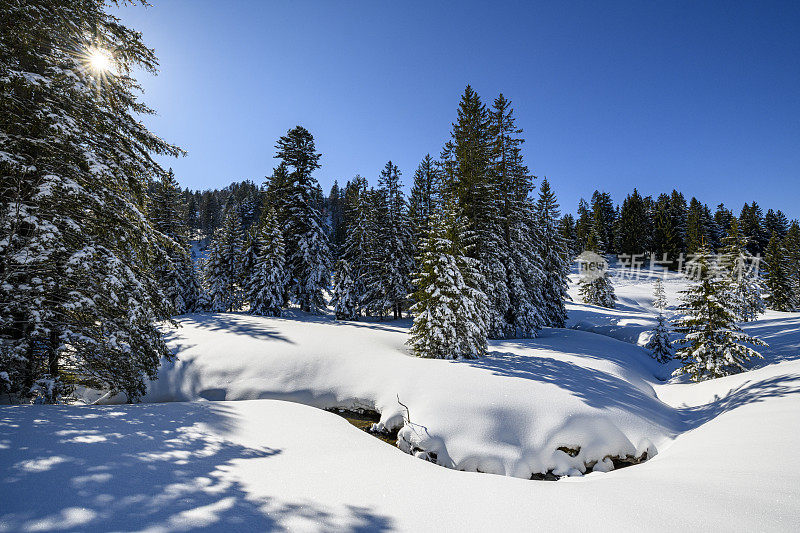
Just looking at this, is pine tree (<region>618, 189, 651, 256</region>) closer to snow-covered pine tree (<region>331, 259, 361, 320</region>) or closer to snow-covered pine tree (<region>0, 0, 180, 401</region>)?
snow-covered pine tree (<region>331, 259, 361, 320</region>)

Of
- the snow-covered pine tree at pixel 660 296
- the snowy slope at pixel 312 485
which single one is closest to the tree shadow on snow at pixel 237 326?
the snowy slope at pixel 312 485

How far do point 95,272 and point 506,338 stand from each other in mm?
18321

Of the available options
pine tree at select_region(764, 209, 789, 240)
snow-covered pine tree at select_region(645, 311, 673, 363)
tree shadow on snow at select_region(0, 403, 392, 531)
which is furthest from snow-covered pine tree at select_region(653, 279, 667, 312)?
pine tree at select_region(764, 209, 789, 240)

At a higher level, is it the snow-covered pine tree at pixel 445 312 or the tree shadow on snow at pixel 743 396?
the snow-covered pine tree at pixel 445 312

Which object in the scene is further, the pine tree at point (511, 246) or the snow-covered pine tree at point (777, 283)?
the snow-covered pine tree at point (777, 283)

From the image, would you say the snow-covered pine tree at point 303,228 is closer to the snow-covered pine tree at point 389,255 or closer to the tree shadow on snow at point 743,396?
the snow-covered pine tree at point 389,255

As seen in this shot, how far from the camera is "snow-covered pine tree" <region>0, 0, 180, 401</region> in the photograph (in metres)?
6.08

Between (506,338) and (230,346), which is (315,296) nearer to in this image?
(230,346)

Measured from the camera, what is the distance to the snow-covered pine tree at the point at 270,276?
71.5 ft

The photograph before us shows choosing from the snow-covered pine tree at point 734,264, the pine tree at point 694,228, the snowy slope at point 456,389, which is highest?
the pine tree at point 694,228

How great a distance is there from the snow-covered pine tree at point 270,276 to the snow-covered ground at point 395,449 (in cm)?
904

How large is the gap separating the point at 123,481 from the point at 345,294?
19.5 m

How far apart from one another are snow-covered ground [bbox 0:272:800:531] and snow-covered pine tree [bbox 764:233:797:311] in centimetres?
4474

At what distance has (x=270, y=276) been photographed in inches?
860
